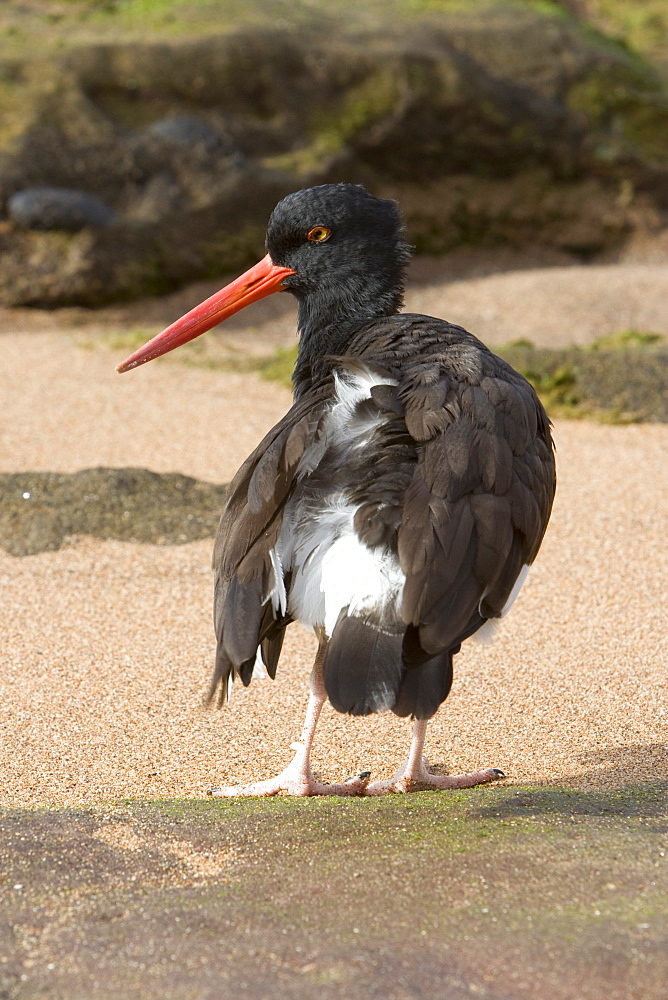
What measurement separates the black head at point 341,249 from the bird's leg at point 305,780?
134cm

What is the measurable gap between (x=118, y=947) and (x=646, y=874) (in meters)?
1.13

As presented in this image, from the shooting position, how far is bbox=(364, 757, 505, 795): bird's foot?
332cm

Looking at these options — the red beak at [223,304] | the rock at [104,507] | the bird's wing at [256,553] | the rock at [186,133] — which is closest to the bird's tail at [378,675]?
the bird's wing at [256,553]

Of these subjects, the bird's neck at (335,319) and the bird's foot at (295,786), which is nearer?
the bird's foot at (295,786)

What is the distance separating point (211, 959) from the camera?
201 cm

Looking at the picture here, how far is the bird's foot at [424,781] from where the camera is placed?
10.9 ft

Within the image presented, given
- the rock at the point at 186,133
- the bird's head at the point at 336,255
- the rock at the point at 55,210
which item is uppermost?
the bird's head at the point at 336,255

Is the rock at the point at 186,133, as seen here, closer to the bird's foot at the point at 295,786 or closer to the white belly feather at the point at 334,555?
the white belly feather at the point at 334,555

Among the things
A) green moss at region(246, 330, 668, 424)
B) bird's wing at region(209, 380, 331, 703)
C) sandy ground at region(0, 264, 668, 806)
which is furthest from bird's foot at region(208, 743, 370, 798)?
green moss at region(246, 330, 668, 424)

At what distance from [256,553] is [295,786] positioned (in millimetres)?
775

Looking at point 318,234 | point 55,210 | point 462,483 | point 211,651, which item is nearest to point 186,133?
point 55,210

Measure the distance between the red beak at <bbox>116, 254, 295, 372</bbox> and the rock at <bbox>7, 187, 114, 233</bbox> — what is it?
5.14 meters

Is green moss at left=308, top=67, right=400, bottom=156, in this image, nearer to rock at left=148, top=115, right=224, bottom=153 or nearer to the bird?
rock at left=148, top=115, right=224, bottom=153

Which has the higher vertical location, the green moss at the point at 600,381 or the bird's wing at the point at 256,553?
the bird's wing at the point at 256,553
